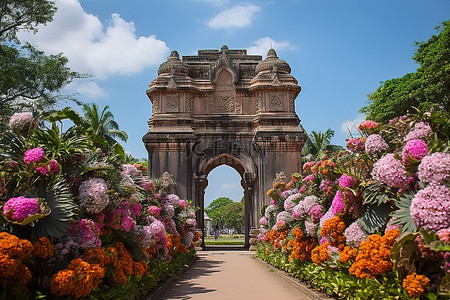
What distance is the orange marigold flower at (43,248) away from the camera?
489 cm

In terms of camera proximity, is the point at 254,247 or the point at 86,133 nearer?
the point at 86,133

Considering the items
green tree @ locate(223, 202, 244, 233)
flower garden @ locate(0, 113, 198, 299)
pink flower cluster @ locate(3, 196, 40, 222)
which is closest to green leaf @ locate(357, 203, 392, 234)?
flower garden @ locate(0, 113, 198, 299)

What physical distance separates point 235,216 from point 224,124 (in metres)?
49.6

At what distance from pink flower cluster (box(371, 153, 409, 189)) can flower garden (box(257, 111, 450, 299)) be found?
0.4 inches

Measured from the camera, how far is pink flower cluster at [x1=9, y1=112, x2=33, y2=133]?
20.5 ft

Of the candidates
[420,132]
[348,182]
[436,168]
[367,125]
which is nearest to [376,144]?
[367,125]

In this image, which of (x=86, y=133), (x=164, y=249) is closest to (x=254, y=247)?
(x=164, y=249)

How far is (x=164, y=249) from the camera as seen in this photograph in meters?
9.61

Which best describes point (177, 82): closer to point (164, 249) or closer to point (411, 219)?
point (164, 249)

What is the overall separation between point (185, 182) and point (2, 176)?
1524cm

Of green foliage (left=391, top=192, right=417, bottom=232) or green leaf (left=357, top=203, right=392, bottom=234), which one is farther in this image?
green leaf (left=357, top=203, right=392, bottom=234)

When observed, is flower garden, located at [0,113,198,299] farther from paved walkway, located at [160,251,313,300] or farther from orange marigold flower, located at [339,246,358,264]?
orange marigold flower, located at [339,246,358,264]

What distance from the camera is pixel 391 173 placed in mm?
5531

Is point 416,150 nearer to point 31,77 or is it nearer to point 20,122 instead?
point 20,122
